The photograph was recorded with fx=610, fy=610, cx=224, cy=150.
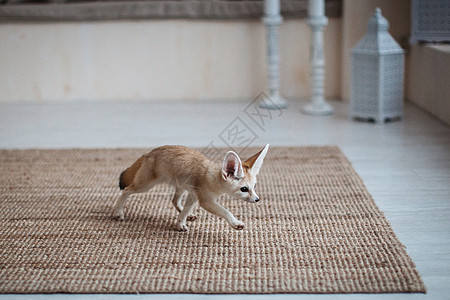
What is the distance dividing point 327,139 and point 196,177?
127 cm

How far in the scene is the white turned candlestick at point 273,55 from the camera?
3482 mm

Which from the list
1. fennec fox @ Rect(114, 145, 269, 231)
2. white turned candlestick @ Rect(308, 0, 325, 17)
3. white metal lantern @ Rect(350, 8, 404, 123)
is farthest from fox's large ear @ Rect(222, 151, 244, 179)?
white turned candlestick @ Rect(308, 0, 325, 17)

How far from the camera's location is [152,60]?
3.85 meters

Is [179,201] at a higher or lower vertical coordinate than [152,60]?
lower

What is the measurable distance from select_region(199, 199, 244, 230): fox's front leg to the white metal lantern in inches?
65.0

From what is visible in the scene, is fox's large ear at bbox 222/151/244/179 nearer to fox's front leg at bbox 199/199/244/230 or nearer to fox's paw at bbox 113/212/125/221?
fox's front leg at bbox 199/199/244/230

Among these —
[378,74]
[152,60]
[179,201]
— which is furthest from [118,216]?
[152,60]

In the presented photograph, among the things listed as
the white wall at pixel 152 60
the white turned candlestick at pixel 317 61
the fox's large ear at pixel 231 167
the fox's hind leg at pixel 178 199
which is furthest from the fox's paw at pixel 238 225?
the white wall at pixel 152 60

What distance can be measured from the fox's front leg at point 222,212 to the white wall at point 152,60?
2178 mm

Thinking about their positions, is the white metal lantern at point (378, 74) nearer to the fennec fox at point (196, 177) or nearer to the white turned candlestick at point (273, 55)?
the white turned candlestick at point (273, 55)

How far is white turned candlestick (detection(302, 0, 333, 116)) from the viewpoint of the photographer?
3.37 metres

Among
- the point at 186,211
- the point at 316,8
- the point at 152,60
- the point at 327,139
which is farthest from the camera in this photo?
the point at 152,60

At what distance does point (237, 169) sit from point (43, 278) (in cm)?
58

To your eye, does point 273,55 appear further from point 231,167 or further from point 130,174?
point 231,167
